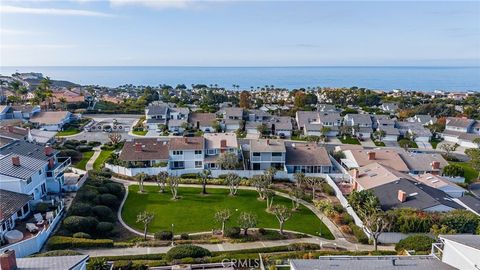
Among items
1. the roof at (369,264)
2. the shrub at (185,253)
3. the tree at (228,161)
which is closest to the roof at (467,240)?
the roof at (369,264)

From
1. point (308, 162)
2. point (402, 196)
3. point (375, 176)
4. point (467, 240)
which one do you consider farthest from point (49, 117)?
point (467, 240)

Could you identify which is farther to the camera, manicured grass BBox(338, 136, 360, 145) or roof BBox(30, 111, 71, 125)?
roof BBox(30, 111, 71, 125)

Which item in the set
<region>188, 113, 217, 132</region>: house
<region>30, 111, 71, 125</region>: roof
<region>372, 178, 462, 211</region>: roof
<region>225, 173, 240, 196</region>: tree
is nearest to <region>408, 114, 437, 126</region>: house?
<region>188, 113, 217, 132</region>: house

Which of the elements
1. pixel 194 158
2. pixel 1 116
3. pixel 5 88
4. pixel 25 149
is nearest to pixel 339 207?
pixel 194 158

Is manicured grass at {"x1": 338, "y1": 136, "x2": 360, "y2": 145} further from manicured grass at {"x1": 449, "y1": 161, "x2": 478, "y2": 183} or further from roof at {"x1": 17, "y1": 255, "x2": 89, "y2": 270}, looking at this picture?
roof at {"x1": 17, "y1": 255, "x2": 89, "y2": 270}

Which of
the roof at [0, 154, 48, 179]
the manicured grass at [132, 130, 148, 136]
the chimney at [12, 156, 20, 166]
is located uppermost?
Result: the chimney at [12, 156, 20, 166]

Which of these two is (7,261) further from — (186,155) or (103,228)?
(186,155)
